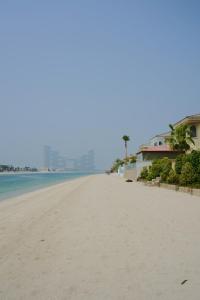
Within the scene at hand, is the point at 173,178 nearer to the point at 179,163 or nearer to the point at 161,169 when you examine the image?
the point at 179,163

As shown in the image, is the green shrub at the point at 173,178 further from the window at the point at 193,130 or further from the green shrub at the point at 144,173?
the green shrub at the point at 144,173

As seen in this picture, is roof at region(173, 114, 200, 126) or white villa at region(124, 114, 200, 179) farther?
white villa at region(124, 114, 200, 179)

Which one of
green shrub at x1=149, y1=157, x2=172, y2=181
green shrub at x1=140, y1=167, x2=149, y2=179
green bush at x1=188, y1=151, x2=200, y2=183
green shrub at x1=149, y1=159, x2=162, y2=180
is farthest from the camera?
green shrub at x1=140, y1=167, x2=149, y2=179

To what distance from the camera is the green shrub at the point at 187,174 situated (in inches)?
1090

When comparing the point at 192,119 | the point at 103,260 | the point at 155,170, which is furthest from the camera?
the point at 192,119

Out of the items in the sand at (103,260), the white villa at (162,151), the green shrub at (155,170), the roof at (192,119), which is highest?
the roof at (192,119)

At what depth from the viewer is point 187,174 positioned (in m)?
A: 28.0

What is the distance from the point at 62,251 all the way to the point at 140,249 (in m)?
1.98

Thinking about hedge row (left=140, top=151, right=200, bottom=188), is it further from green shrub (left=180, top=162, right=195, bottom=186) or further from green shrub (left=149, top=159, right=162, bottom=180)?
green shrub (left=149, top=159, right=162, bottom=180)

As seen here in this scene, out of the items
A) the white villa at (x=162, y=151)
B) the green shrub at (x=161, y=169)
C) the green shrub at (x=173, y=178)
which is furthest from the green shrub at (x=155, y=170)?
the white villa at (x=162, y=151)

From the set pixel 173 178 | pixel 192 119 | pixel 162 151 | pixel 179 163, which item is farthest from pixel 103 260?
pixel 162 151

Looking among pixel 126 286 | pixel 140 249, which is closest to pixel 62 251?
pixel 140 249

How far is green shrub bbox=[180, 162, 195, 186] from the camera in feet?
90.8

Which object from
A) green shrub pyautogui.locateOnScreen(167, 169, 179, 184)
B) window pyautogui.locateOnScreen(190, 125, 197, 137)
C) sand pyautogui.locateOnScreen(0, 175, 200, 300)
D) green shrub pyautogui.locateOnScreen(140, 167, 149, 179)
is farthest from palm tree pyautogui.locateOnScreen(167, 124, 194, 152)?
sand pyautogui.locateOnScreen(0, 175, 200, 300)
